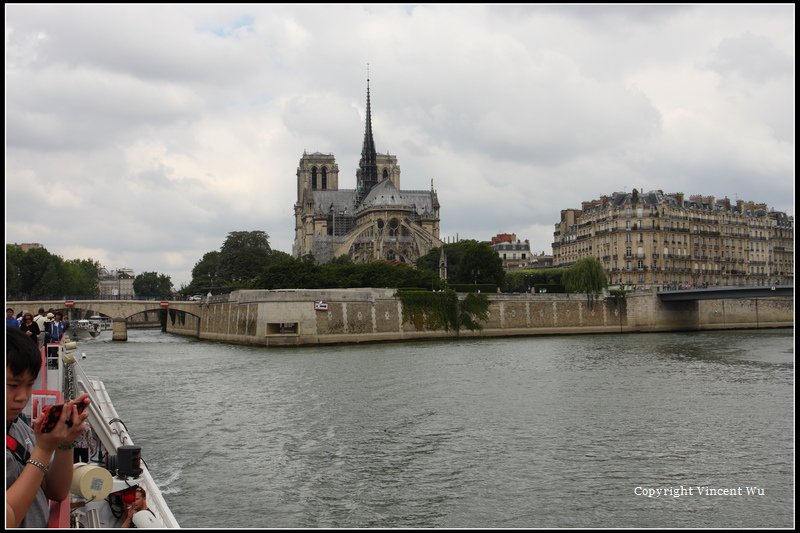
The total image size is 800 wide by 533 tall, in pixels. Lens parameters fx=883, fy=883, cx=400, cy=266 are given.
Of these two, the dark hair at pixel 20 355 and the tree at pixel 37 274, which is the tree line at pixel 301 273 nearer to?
the tree at pixel 37 274

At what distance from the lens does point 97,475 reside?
573 cm

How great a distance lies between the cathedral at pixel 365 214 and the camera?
103562 millimetres

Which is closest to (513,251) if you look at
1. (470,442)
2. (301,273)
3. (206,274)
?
(206,274)

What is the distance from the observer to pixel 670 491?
13461 millimetres

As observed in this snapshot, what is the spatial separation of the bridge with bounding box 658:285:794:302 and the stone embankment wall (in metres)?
1.70

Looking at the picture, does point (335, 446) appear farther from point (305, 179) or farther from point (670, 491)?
point (305, 179)

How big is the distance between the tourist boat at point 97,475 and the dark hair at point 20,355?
38.5 inches

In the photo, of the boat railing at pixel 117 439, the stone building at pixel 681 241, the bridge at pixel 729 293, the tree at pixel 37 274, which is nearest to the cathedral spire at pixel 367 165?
the stone building at pixel 681 241

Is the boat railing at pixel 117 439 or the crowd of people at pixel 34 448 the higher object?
the crowd of people at pixel 34 448

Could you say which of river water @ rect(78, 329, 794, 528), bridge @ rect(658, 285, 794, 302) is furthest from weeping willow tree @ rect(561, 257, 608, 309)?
river water @ rect(78, 329, 794, 528)

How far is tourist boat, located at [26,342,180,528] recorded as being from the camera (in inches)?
226

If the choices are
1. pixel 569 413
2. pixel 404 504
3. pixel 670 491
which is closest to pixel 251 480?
pixel 404 504

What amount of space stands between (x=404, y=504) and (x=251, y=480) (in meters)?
3.01

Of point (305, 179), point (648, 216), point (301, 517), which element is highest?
point (305, 179)
